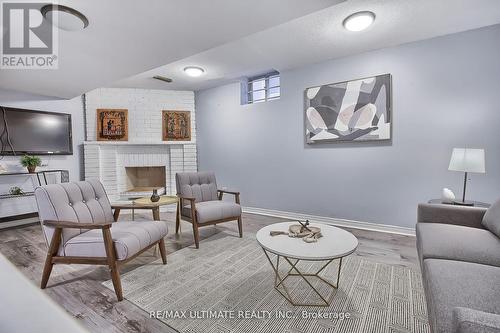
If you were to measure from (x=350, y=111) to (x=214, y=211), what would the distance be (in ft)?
7.32

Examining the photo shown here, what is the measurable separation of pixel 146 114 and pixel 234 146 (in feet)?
6.03

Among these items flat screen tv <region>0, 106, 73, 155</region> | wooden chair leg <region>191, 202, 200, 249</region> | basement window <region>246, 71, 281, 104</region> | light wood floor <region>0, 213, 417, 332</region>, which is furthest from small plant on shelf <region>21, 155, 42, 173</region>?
basement window <region>246, 71, 281, 104</region>

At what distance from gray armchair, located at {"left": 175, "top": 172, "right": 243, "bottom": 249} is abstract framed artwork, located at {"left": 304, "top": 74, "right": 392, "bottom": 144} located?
158 cm

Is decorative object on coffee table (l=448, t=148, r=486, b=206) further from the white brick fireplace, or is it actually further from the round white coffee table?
the white brick fireplace

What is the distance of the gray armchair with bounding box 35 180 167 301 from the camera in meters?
1.70

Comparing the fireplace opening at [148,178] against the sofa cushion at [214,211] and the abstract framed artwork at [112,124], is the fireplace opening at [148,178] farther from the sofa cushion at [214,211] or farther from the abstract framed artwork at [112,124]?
the sofa cushion at [214,211]

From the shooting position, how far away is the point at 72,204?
1.94m

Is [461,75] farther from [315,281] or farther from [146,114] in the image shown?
[146,114]

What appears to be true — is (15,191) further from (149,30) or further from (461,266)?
(461,266)

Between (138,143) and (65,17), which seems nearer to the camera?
(65,17)

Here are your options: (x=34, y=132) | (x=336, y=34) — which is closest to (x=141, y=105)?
(x=34, y=132)

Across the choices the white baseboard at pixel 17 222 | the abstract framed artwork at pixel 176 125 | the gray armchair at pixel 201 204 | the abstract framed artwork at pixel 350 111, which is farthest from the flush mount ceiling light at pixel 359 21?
the white baseboard at pixel 17 222

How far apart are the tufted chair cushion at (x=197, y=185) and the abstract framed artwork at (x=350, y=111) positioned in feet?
5.24

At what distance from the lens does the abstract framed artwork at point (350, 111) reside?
2.96 metres
